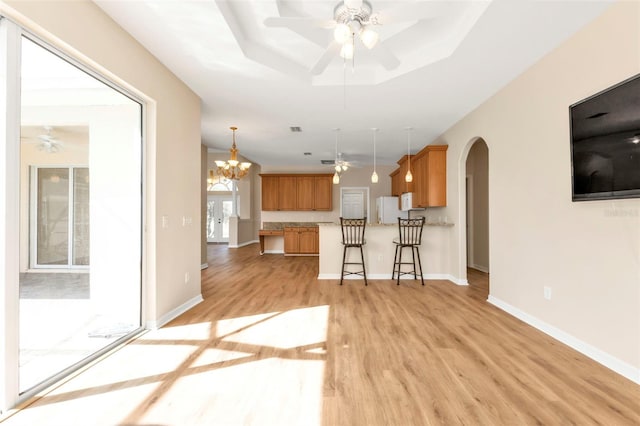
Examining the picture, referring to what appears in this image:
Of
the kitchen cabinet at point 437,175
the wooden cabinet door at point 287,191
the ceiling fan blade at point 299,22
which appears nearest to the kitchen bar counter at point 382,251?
the kitchen cabinet at point 437,175

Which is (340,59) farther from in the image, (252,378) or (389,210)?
(389,210)

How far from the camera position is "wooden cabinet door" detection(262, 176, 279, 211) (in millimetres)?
9039

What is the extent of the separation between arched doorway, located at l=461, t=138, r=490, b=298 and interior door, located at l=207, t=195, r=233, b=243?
9.29m

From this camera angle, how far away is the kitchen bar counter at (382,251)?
17.3 ft

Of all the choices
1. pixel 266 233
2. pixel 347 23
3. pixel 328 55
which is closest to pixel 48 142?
pixel 328 55

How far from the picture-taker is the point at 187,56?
113 inches

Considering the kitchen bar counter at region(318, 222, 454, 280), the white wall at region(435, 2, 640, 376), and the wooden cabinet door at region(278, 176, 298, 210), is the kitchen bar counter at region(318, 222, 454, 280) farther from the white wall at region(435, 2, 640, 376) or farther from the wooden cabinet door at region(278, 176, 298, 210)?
the wooden cabinet door at region(278, 176, 298, 210)

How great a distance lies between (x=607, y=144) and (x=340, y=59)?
2.53 metres

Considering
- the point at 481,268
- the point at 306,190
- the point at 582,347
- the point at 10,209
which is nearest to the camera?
the point at 10,209

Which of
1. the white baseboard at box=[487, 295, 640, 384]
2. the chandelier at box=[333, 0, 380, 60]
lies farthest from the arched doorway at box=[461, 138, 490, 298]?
the chandelier at box=[333, 0, 380, 60]

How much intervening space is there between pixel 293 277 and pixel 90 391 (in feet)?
12.2

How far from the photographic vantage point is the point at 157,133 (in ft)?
9.72

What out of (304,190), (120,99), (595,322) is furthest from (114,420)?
(304,190)

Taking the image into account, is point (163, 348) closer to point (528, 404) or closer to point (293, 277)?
point (528, 404)
